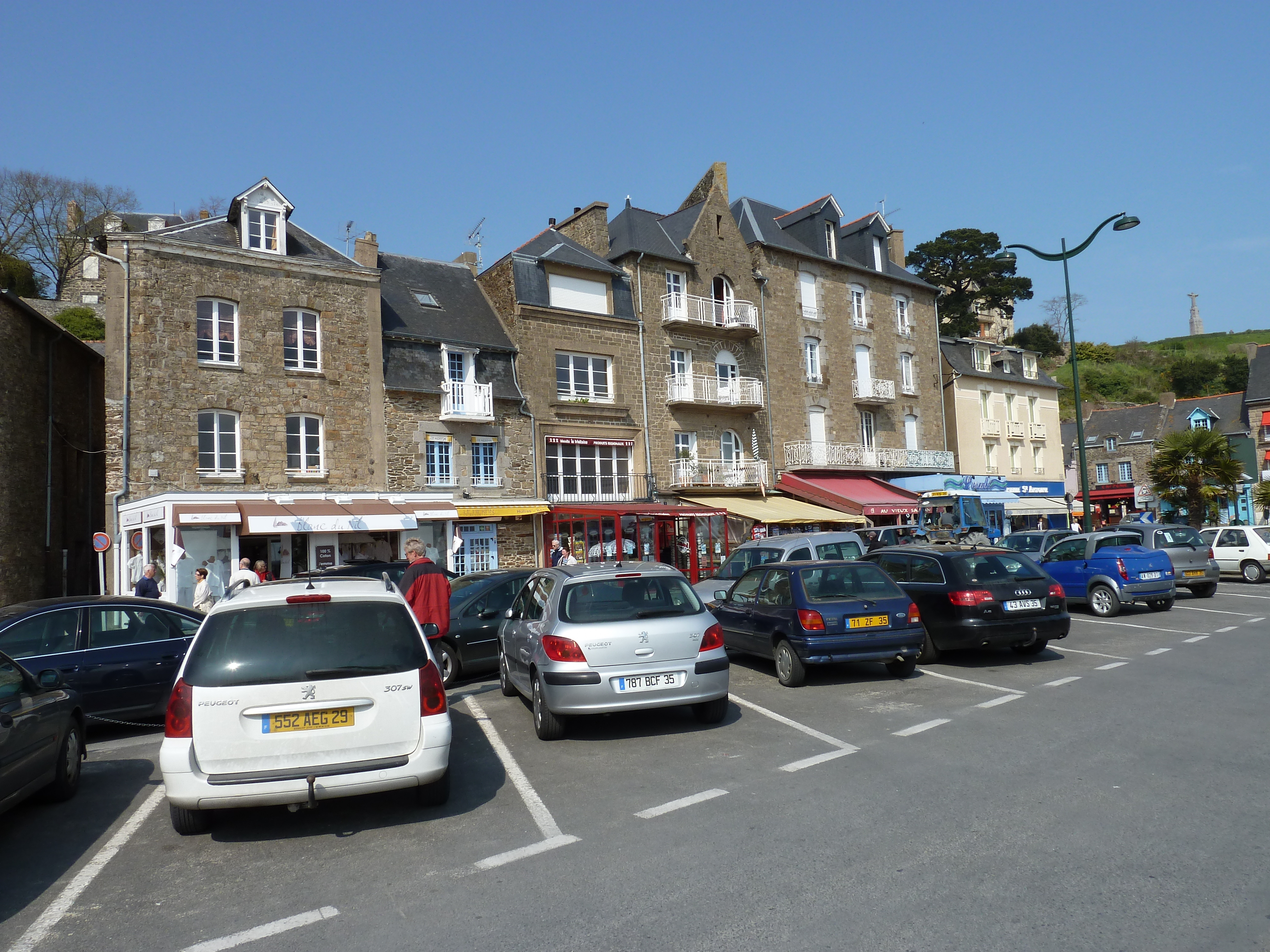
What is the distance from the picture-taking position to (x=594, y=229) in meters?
31.1

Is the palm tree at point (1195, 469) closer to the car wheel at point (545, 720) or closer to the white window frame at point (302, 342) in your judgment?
the white window frame at point (302, 342)

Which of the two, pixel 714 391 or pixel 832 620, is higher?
pixel 714 391

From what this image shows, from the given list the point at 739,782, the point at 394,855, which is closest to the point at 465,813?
the point at 394,855

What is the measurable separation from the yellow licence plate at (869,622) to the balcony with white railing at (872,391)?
2654 centimetres

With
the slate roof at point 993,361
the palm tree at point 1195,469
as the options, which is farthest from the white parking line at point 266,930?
the slate roof at point 993,361

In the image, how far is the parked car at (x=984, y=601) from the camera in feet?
36.2

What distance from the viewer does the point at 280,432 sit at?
73.5ft

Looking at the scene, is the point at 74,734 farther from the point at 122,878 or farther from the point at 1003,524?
the point at 1003,524

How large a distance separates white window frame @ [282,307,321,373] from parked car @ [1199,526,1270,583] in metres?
23.4

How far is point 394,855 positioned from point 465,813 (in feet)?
2.67

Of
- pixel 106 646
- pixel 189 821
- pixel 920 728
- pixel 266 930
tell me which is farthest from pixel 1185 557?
pixel 266 930

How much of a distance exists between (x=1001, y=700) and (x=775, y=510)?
1983 centimetres

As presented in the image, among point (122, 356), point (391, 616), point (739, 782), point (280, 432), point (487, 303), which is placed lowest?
point (739, 782)

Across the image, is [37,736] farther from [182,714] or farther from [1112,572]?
[1112,572]
